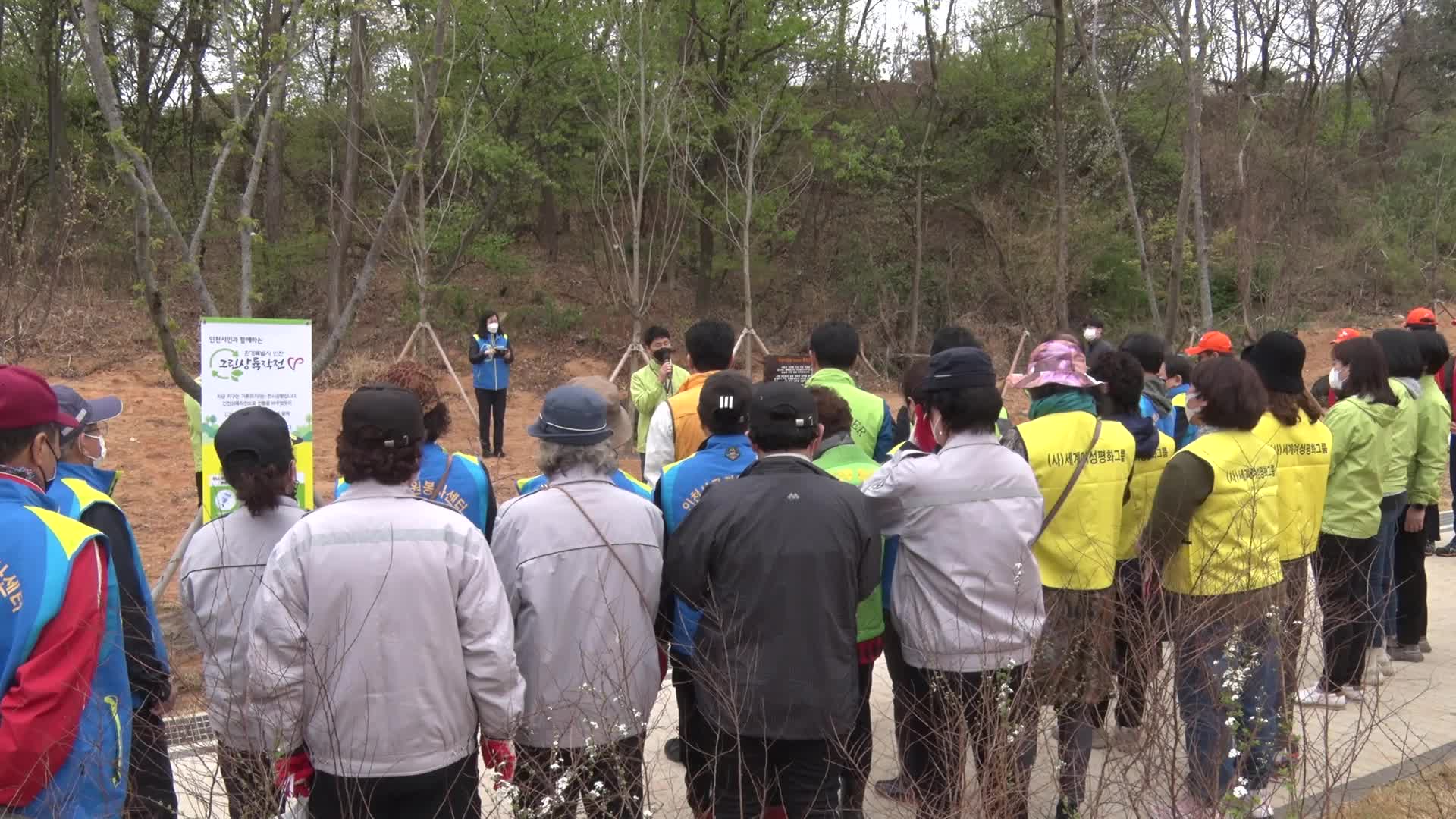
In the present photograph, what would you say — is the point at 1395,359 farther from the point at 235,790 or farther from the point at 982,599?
the point at 235,790

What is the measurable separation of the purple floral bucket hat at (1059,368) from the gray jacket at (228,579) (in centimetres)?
252

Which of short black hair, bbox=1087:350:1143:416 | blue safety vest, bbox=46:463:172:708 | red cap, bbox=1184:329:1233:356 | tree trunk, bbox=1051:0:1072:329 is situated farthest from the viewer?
tree trunk, bbox=1051:0:1072:329

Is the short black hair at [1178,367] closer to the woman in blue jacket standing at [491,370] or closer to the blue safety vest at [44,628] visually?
the blue safety vest at [44,628]

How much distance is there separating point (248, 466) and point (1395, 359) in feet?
18.6

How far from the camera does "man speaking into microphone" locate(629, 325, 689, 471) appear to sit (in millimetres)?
7691

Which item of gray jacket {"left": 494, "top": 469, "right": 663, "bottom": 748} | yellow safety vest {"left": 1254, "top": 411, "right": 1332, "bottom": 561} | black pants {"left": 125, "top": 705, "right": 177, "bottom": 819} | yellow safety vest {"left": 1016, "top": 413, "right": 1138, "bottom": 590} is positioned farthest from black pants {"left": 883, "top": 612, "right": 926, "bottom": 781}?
black pants {"left": 125, "top": 705, "right": 177, "bottom": 819}

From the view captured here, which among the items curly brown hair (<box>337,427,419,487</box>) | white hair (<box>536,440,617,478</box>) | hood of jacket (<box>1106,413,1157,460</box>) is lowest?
hood of jacket (<box>1106,413,1157,460</box>)

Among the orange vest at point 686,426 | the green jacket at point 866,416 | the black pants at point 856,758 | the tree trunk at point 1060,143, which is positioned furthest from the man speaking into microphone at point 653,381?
the tree trunk at point 1060,143

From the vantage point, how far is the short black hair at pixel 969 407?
11.3 ft

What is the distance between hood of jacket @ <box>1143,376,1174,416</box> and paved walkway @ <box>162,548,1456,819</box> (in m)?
1.69

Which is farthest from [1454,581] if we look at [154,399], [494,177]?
[494,177]

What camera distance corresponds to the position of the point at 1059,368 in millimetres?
4066

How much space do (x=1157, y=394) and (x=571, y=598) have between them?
4.12m

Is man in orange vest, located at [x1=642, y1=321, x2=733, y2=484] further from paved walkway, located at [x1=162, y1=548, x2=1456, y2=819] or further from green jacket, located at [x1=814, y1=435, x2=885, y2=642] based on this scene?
paved walkway, located at [x1=162, y1=548, x2=1456, y2=819]
